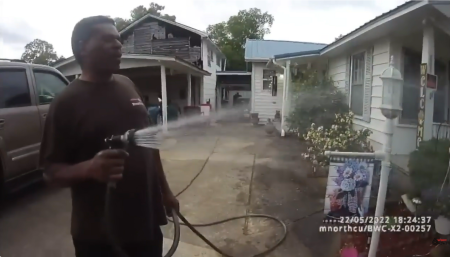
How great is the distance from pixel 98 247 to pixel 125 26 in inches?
670

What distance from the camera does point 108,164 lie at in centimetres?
122

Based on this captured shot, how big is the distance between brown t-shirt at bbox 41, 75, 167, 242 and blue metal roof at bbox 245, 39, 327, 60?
12.2 m

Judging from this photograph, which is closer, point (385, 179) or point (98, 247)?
point (98, 247)

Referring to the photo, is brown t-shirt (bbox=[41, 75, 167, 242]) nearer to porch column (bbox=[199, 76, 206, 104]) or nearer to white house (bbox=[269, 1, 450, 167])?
white house (bbox=[269, 1, 450, 167])

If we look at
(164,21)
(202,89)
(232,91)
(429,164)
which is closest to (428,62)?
(429,164)

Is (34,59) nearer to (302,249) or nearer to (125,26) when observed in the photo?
(302,249)

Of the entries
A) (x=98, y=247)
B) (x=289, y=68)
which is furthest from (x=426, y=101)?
(x=289, y=68)

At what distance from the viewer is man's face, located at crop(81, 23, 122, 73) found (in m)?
1.40

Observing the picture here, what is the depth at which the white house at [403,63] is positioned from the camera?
365cm

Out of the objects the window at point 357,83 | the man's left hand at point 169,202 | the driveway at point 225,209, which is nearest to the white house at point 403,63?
the window at point 357,83

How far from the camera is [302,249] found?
3.07 metres

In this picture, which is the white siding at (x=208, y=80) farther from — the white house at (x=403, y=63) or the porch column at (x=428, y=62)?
the porch column at (x=428, y=62)

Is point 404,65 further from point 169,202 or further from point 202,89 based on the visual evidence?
point 202,89

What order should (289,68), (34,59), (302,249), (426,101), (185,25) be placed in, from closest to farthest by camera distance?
(302,249) < (426,101) < (34,59) < (289,68) < (185,25)
